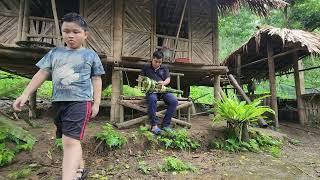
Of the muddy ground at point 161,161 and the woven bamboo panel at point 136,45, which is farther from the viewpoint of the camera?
the woven bamboo panel at point 136,45

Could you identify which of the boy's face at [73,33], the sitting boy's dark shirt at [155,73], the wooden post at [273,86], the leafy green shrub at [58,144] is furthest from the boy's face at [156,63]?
the wooden post at [273,86]

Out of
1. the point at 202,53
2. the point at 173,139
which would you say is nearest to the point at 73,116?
the point at 173,139

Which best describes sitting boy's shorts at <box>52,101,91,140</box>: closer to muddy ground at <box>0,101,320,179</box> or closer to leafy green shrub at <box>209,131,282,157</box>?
muddy ground at <box>0,101,320,179</box>

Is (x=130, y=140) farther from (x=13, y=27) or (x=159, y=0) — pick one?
(x=159, y=0)

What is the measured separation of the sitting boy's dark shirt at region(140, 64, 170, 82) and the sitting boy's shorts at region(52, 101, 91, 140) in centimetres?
401

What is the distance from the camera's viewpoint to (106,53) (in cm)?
838

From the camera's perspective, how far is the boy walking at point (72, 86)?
333 centimetres

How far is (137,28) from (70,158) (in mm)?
6033

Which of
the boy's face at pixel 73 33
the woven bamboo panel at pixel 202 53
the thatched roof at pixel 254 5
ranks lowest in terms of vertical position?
the boy's face at pixel 73 33

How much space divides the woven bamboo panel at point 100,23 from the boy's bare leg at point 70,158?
17.1 ft

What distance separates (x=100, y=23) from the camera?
845 centimetres

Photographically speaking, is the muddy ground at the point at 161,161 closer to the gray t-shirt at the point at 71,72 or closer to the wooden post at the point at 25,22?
the gray t-shirt at the point at 71,72

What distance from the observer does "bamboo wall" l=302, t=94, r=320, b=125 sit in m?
10.4

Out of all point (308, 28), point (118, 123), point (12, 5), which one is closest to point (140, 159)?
point (118, 123)
